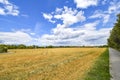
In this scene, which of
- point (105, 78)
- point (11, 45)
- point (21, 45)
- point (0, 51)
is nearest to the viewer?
point (105, 78)

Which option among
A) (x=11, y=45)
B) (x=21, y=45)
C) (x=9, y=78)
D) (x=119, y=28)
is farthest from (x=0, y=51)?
(x=21, y=45)

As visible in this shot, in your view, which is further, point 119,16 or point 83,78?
point 119,16

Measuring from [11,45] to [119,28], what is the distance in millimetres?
61120

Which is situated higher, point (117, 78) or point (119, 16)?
point (119, 16)

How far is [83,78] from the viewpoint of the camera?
492 inches

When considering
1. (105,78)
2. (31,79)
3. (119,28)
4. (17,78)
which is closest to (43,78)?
(31,79)

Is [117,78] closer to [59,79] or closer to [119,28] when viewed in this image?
[59,79]

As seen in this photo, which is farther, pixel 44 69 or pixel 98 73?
pixel 44 69

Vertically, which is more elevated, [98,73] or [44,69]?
[44,69]

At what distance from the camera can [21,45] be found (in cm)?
10450

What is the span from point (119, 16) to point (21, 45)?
6816 centimetres

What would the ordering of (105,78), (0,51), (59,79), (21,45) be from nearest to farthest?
(59,79) → (105,78) → (0,51) → (21,45)

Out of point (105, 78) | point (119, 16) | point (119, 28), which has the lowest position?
point (105, 78)

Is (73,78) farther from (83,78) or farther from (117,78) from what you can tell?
(117,78)
